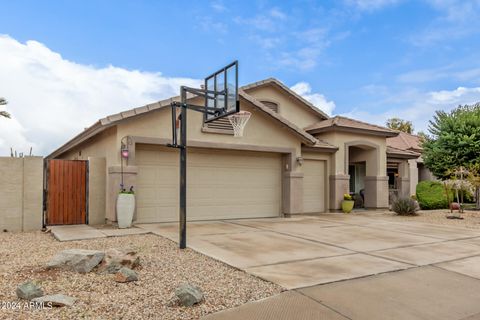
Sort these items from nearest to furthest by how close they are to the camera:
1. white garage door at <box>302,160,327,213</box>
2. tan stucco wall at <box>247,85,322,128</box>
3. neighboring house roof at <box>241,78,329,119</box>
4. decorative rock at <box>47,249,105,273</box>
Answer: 1. decorative rock at <box>47,249,105,273</box>
2. white garage door at <box>302,160,327,213</box>
3. neighboring house roof at <box>241,78,329,119</box>
4. tan stucco wall at <box>247,85,322,128</box>

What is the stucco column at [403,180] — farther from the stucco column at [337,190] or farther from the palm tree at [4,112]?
the palm tree at [4,112]

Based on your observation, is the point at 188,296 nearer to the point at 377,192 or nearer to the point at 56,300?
the point at 56,300

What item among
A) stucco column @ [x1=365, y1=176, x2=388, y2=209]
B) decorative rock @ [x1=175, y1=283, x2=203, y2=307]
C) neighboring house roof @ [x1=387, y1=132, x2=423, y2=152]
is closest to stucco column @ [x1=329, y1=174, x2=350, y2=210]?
stucco column @ [x1=365, y1=176, x2=388, y2=209]

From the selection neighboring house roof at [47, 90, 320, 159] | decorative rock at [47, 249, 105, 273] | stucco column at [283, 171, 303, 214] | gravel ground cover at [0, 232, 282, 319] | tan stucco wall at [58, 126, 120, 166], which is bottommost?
A: gravel ground cover at [0, 232, 282, 319]

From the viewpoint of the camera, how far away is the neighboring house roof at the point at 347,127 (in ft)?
56.7

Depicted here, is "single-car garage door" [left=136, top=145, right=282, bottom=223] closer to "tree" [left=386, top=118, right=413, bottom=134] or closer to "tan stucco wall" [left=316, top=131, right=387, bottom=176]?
"tan stucco wall" [left=316, top=131, right=387, bottom=176]

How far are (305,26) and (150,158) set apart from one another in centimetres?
928

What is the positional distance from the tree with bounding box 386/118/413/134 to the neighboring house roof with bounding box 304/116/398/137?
89.7 ft

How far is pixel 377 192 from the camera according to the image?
18.5 m

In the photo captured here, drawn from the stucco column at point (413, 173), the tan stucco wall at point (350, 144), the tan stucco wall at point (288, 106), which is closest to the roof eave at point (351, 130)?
the tan stucco wall at point (350, 144)

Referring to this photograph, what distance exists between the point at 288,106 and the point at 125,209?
442 inches

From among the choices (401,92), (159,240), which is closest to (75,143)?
(159,240)

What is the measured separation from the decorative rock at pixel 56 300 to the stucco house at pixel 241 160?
700 centimetres

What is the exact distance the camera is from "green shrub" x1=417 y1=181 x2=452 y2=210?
19891mm
